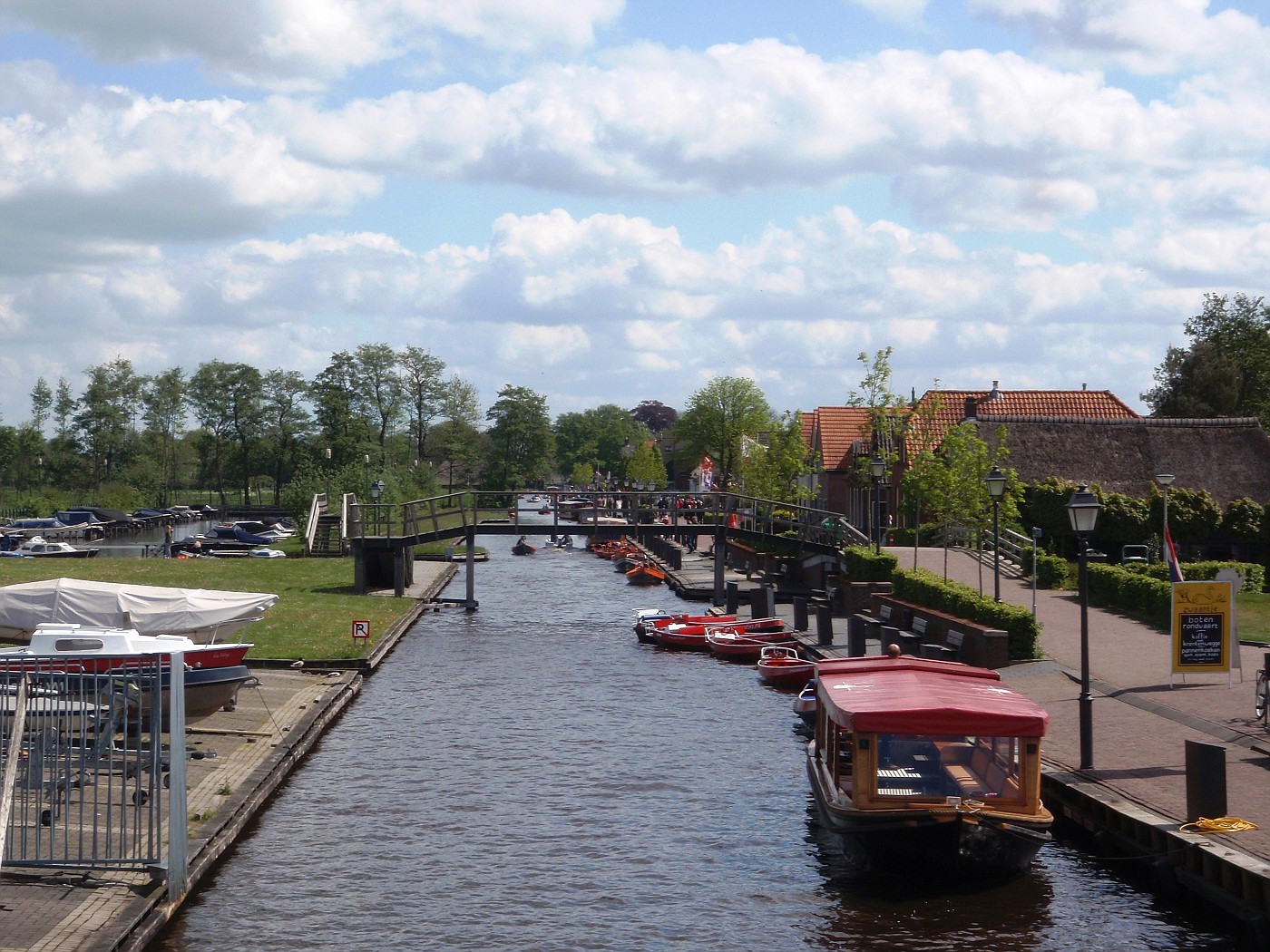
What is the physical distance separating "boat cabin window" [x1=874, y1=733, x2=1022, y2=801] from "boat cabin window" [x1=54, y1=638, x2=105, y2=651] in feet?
36.4

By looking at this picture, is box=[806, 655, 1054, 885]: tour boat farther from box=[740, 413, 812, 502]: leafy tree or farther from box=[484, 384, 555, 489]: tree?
box=[484, 384, 555, 489]: tree

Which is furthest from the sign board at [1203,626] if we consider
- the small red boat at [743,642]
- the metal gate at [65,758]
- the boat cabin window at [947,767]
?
the metal gate at [65,758]

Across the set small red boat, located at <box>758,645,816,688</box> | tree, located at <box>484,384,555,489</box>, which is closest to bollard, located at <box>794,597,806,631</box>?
small red boat, located at <box>758,645,816,688</box>

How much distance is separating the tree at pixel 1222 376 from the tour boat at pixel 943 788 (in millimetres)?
72618

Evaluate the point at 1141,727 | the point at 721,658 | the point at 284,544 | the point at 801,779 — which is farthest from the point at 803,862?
the point at 284,544

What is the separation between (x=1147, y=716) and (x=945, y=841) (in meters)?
8.60

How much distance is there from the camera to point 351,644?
37.0 metres

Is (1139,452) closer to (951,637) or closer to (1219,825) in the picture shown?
(951,637)

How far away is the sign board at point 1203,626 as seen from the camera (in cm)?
2561

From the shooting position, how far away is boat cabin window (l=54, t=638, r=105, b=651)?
57.8ft

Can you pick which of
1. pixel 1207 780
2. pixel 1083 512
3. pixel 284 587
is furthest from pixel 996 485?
pixel 284 587

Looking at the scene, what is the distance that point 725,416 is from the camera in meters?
133

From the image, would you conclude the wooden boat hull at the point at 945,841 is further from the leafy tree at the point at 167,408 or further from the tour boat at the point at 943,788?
the leafy tree at the point at 167,408

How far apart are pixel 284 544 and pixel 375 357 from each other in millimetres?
48865
